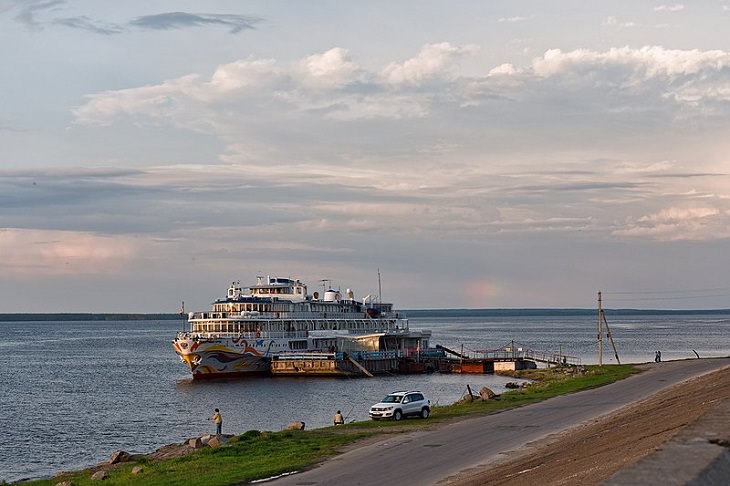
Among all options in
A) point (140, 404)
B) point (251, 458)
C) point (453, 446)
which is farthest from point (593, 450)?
point (140, 404)

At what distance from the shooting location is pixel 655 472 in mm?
6230

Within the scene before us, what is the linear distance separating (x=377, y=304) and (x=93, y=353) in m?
61.8

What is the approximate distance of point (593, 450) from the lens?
25.2 m

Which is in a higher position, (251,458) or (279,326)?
(279,326)

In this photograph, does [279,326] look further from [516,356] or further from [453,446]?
[453,446]

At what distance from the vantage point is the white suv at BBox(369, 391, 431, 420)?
44156mm

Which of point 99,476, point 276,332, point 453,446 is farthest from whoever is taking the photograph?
point 276,332

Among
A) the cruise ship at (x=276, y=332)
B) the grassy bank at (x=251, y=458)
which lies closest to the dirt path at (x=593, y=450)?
the grassy bank at (x=251, y=458)

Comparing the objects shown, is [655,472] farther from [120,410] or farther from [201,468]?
[120,410]

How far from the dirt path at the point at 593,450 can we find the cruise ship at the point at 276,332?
218ft

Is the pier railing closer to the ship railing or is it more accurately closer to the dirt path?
the ship railing

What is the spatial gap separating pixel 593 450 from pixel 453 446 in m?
8.49

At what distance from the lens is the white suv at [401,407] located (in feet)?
145

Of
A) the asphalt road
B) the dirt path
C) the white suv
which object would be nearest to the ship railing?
the asphalt road
